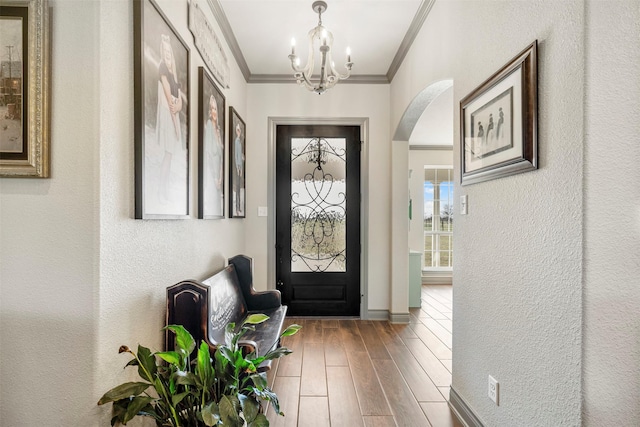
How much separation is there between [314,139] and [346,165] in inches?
19.5

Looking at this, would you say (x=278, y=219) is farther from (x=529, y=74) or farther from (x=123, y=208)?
(x=529, y=74)

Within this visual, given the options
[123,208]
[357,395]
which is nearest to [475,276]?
[357,395]

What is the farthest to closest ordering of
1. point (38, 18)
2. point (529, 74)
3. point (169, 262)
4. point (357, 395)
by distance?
1. point (357, 395)
2. point (169, 262)
3. point (529, 74)
4. point (38, 18)

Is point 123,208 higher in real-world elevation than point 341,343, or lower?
higher

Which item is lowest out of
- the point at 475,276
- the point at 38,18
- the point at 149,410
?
the point at 149,410

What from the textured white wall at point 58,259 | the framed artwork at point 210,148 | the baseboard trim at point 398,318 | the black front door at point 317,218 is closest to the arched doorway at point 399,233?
the baseboard trim at point 398,318

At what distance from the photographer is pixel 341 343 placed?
304 centimetres

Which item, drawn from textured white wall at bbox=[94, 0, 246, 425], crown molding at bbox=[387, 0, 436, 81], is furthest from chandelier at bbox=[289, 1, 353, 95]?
textured white wall at bbox=[94, 0, 246, 425]

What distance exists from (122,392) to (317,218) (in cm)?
281

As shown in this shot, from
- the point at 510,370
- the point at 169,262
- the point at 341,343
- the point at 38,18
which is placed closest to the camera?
the point at 38,18

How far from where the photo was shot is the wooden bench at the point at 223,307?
1644mm

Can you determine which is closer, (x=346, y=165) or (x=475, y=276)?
(x=475, y=276)

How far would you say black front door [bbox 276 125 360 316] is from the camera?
12.4 feet

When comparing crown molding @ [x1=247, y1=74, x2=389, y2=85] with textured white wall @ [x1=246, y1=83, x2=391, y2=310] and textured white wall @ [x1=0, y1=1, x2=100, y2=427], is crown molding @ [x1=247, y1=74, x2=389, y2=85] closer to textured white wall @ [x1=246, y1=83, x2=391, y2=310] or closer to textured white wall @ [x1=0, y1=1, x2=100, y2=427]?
textured white wall @ [x1=246, y1=83, x2=391, y2=310]
